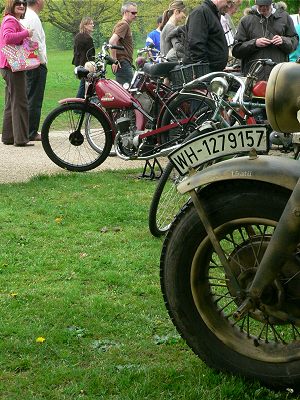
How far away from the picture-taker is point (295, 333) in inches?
151

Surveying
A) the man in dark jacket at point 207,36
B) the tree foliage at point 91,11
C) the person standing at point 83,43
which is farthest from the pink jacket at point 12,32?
the tree foliage at point 91,11

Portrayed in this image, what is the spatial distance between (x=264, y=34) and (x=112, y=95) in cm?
211

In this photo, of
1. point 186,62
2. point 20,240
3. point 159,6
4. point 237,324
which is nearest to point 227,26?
point 186,62

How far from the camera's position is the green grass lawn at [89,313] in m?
3.90

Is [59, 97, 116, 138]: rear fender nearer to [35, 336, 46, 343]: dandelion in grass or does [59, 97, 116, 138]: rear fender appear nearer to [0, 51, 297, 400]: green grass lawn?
[0, 51, 297, 400]: green grass lawn

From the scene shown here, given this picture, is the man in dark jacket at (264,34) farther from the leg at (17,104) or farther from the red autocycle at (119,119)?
the leg at (17,104)

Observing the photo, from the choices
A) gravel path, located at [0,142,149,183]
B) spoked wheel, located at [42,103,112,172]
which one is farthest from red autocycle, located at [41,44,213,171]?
gravel path, located at [0,142,149,183]

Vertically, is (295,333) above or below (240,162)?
below

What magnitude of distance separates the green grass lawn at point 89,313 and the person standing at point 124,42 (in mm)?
5677

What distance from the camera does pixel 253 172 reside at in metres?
3.61

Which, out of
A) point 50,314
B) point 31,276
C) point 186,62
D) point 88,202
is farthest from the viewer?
point 186,62

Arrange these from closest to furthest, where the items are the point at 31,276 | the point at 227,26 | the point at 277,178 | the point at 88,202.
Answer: the point at 277,178 → the point at 31,276 → the point at 88,202 → the point at 227,26

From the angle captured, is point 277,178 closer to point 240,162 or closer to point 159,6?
point 240,162

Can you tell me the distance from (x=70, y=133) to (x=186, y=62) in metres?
1.57
